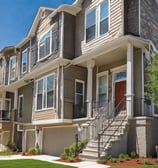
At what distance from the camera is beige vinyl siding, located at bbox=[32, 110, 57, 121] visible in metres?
18.1

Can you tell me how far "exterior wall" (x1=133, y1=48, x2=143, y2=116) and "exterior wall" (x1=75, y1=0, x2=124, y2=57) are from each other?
60.3 inches

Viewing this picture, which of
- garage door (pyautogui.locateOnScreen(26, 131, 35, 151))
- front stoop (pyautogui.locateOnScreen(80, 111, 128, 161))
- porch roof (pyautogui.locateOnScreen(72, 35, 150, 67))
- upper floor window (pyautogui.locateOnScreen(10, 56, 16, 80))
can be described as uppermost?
upper floor window (pyautogui.locateOnScreen(10, 56, 16, 80))

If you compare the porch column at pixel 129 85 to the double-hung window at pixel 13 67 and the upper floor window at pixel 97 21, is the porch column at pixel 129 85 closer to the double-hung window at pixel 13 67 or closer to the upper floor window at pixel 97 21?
the upper floor window at pixel 97 21

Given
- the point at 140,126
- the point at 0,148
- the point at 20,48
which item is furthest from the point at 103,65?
the point at 0,148

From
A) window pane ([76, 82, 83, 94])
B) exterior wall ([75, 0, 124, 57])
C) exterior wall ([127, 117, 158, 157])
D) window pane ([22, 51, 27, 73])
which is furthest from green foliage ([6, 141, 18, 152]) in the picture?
exterior wall ([127, 117, 158, 157])

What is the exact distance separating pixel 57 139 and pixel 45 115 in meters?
2.09

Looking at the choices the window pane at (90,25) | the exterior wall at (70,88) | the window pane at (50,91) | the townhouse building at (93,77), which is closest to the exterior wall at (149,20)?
the townhouse building at (93,77)

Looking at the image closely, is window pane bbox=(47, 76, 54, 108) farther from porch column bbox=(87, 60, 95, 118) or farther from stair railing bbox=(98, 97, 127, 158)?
stair railing bbox=(98, 97, 127, 158)

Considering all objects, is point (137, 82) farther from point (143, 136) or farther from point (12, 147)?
point (12, 147)

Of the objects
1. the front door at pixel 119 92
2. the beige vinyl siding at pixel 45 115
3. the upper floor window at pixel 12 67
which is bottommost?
the beige vinyl siding at pixel 45 115

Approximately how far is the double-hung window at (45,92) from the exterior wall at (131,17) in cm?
632

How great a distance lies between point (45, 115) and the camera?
1905 cm

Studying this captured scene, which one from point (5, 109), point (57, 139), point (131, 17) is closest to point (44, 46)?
point (57, 139)

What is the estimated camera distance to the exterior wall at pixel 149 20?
49.8 ft
